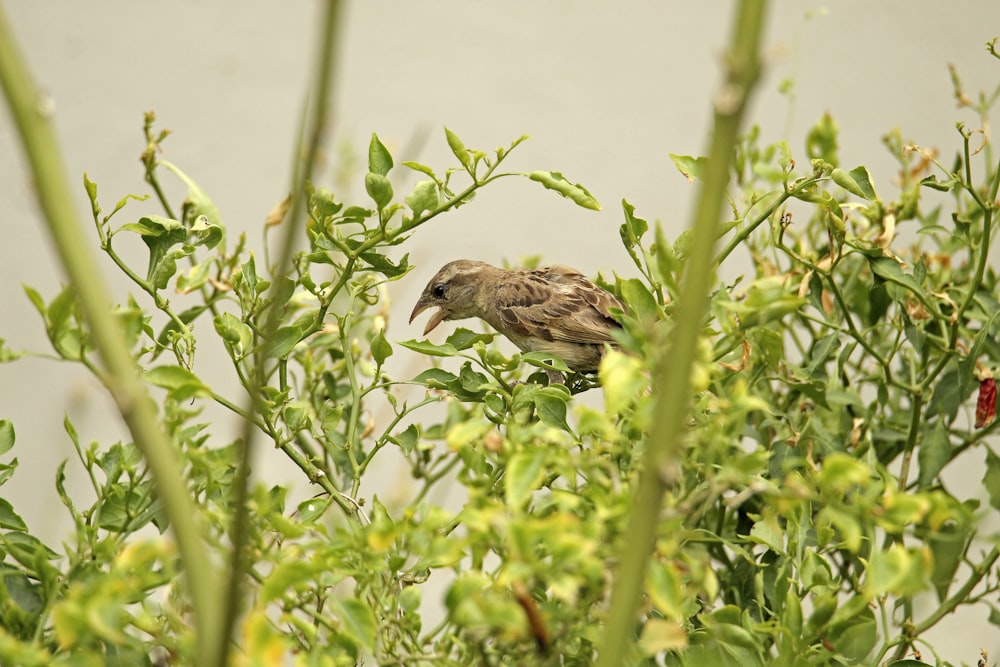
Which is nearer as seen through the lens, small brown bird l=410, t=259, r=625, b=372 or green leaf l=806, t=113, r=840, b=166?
green leaf l=806, t=113, r=840, b=166

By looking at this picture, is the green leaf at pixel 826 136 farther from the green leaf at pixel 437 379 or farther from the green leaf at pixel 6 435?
the green leaf at pixel 6 435

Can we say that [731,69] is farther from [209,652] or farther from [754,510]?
[754,510]

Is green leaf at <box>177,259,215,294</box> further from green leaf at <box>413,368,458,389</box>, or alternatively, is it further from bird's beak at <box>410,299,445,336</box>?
bird's beak at <box>410,299,445,336</box>

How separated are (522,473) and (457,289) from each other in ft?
2.75

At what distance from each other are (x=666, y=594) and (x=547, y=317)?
2.51 ft

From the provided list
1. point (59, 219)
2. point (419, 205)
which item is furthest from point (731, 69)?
point (419, 205)

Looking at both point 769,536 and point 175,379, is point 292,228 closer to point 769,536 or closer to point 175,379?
point 175,379

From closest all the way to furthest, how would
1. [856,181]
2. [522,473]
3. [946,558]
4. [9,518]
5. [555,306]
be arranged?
[522,473], [9,518], [856,181], [946,558], [555,306]

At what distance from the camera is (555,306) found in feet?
3.82

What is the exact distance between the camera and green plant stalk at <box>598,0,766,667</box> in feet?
0.98

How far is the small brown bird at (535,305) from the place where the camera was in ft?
3.68

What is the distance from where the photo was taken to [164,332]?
2.50 ft

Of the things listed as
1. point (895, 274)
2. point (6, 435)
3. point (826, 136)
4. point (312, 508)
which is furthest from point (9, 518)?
point (826, 136)

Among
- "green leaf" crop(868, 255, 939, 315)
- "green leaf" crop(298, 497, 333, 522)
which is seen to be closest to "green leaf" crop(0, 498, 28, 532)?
"green leaf" crop(298, 497, 333, 522)
